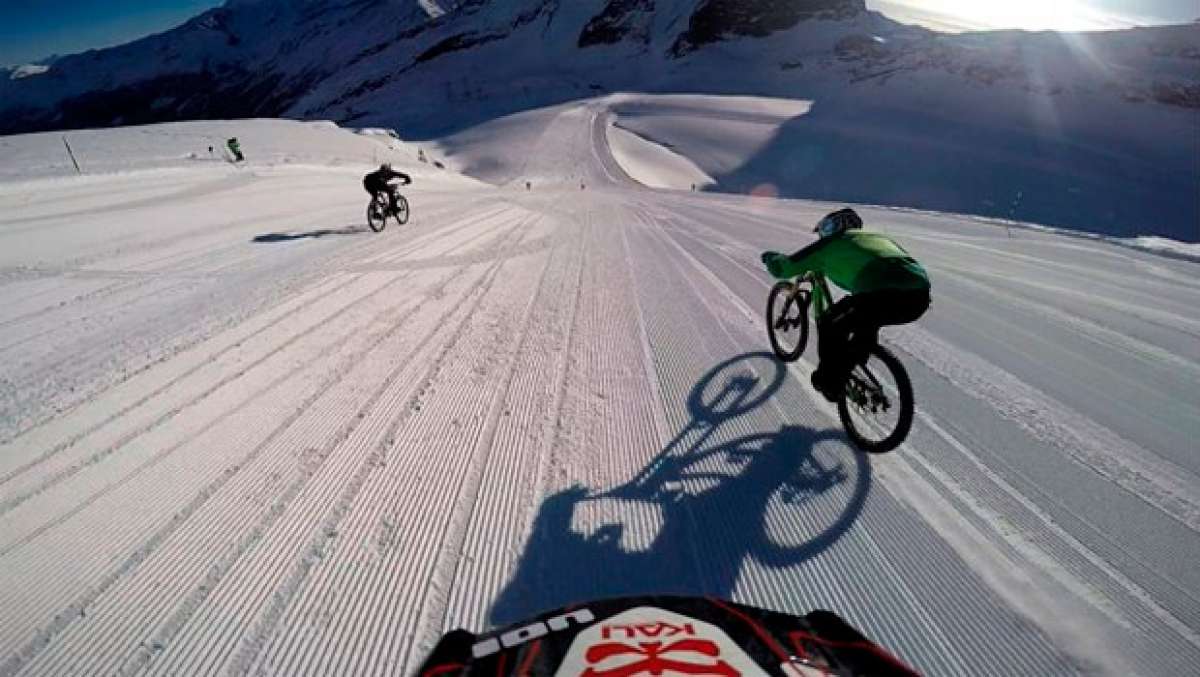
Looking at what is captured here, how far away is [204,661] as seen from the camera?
2.55 meters

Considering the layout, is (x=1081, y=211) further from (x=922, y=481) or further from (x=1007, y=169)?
(x=922, y=481)

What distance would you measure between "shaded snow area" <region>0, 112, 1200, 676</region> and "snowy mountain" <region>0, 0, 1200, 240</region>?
31.9 meters

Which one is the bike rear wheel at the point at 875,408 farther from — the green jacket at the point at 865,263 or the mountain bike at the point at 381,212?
the mountain bike at the point at 381,212

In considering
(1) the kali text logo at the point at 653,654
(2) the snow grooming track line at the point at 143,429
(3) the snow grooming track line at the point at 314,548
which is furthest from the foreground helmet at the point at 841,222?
(2) the snow grooming track line at the point at 143,429

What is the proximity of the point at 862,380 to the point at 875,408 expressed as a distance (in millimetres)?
233

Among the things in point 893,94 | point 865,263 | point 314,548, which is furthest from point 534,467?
point 893,94

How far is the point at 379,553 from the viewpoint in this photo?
3.14 metres

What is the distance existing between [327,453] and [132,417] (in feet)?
5.64

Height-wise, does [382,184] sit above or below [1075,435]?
above

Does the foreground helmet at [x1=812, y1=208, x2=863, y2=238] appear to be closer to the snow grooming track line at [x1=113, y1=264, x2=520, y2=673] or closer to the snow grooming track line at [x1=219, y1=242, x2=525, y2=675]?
the snow grooming track line at [x1=219, y1=242, x2=525, y2=675]

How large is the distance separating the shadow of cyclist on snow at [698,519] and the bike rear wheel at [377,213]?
31.7ft

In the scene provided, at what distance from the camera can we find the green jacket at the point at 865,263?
12.5 feet

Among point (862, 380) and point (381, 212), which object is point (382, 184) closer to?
point (381, 212)

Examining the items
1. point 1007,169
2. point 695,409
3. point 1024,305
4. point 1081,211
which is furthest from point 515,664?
point 1007,169
